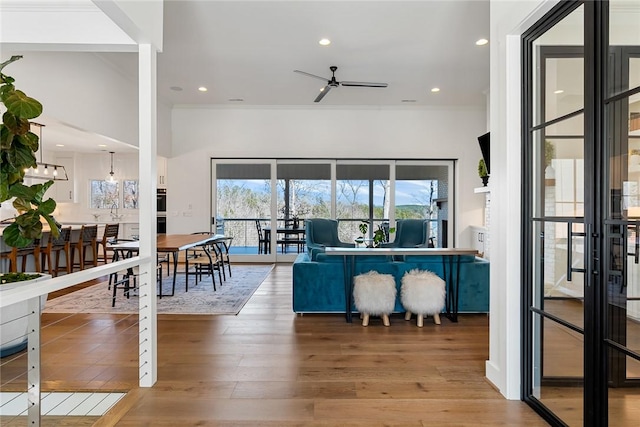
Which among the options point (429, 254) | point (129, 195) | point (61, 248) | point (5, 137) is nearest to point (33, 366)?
point (5, 137)

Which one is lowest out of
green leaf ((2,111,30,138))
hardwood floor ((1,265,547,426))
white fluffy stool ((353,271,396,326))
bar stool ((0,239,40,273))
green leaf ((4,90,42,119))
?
hardwood floor ((1,265,547,426))

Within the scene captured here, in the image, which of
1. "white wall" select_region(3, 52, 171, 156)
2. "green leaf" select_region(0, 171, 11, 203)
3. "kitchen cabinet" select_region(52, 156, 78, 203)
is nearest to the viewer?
"green leaf" select_region(0, 171, 11, 203)

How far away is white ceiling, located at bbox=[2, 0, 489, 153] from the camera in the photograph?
379 cm

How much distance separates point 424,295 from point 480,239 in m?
4.20

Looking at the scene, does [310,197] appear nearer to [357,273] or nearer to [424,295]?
[357,273]

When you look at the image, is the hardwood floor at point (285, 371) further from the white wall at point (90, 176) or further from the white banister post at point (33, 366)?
the white wall at point (90, 176)

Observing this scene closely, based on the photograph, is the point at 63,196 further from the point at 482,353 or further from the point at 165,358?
the point at 482,353

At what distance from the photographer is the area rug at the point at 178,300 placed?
158 inches

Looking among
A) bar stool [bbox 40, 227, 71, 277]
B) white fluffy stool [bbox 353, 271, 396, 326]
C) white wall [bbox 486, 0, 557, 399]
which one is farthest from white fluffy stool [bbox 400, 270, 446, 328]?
bar stool [bbox 40, 227, 71, 277]

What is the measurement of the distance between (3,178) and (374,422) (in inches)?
95.5

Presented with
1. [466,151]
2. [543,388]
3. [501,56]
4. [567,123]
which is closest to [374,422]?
[543,388]

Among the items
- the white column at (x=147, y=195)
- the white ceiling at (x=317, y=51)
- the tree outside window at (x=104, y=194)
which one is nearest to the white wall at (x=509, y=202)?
the white ceiling at (x=317, y=51)

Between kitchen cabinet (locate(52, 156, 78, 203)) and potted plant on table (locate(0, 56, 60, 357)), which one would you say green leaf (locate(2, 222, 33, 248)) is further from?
kitchen cabinet (locate(52, 156, 78, 203))

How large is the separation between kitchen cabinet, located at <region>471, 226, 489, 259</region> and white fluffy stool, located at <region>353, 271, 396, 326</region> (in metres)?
3.61
